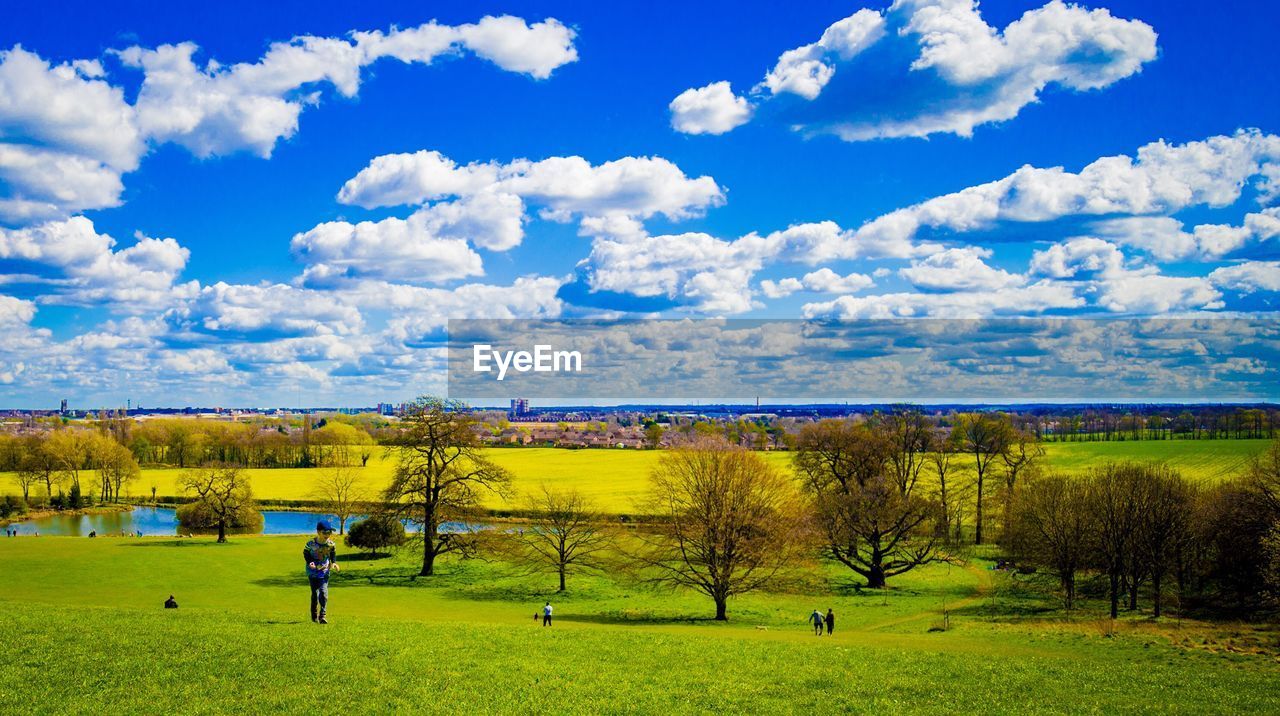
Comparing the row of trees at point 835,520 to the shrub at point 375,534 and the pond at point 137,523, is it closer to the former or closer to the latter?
the shrub at point 375,534

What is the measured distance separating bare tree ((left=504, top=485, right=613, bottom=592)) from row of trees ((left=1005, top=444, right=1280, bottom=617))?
2638cm

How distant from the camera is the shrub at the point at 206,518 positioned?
228 feet

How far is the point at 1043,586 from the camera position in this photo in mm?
48094

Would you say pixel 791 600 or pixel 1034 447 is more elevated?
pixel 1034 447

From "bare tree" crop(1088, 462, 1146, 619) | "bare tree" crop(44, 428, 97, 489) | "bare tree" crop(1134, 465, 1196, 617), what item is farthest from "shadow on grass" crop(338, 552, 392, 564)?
"bare tree" crop(44, 428, 97, 489)

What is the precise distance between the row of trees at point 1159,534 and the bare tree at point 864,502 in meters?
6.81

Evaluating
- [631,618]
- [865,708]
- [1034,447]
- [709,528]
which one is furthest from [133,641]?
[1034,447]

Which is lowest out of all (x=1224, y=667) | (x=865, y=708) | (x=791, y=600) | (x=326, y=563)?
(x=791, y=600)

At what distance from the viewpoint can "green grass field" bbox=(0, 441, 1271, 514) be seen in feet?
306

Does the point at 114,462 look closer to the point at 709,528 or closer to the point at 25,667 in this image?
the point at 709,528

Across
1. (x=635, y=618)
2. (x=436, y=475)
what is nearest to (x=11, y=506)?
(x=436, y=475)

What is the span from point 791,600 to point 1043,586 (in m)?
15.7

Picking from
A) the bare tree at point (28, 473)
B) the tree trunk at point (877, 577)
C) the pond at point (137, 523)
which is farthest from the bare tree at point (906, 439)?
the bare tree at point (28, 473)

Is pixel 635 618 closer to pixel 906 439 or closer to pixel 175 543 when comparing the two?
pixel 906 439
